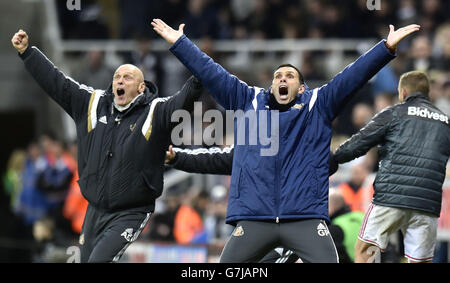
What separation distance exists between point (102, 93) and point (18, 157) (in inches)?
445

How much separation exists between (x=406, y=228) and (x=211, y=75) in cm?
241

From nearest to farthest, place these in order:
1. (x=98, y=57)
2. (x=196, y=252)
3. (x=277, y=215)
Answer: (x=277, y=215), (x=196, y=252), (x=98, y=57)

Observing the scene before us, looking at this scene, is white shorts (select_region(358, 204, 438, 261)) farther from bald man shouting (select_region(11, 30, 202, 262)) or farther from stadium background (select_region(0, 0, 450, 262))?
stadium background (select_region(0, 0, 450, 262))

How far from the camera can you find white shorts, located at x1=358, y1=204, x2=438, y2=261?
383 inches

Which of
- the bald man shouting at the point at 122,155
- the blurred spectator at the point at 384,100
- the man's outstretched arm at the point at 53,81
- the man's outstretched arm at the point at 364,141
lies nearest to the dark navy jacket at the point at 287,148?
the bald man shouting at the point at 122,155

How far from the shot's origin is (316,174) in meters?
8.84

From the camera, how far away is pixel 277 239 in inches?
346

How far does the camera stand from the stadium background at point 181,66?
52.0 ft

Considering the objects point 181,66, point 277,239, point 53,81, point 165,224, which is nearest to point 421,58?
point 165,224

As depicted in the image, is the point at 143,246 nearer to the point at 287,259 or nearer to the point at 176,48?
the point at 287,259

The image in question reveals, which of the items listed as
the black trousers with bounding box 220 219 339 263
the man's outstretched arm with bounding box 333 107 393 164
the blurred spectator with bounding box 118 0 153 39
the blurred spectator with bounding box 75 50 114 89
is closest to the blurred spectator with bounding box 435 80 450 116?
the man's outstretched arm with bounding box 333 107 393 164

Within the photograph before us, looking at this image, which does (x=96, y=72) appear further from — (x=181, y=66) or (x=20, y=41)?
(x=20, y=41)

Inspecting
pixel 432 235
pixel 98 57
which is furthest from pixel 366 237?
pixel 98 57

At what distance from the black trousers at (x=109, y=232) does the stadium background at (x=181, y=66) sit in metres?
4.50
